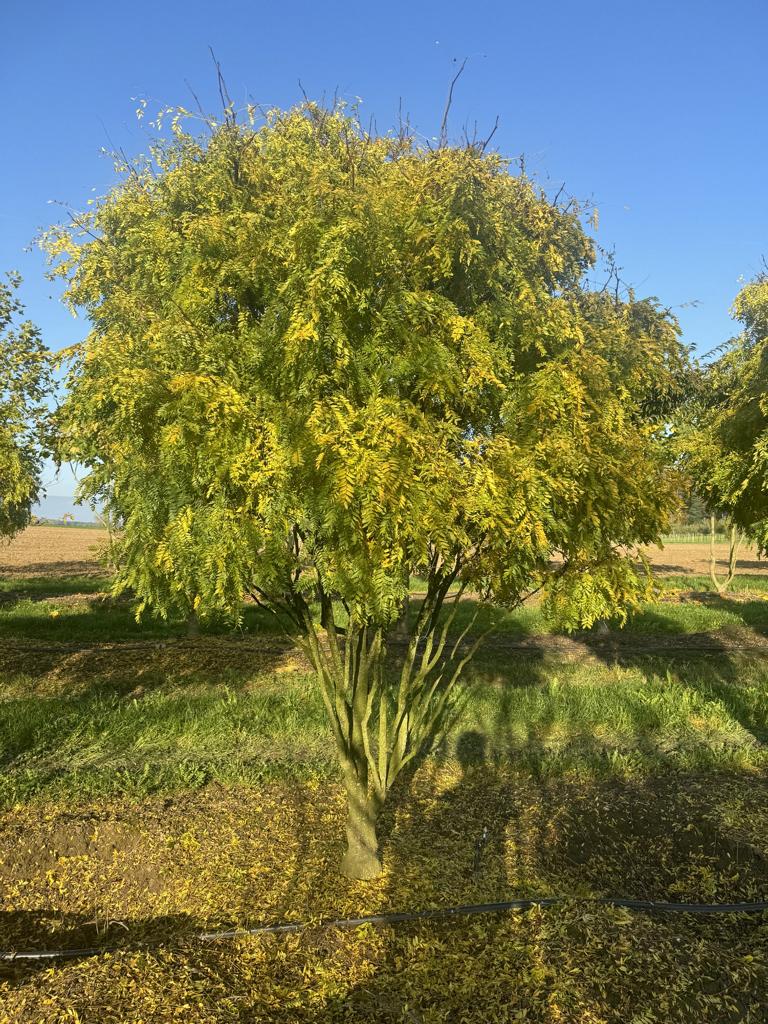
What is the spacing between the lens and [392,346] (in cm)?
457

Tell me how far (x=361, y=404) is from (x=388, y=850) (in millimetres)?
4198

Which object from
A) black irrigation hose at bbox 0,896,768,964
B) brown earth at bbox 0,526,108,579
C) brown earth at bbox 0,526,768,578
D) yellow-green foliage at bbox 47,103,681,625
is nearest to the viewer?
yellow-green foliage at bbox 47,103,681,625

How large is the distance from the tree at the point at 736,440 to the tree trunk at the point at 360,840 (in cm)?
820

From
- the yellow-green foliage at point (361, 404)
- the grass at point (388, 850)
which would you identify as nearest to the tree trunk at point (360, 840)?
the grass at point (388, 850)

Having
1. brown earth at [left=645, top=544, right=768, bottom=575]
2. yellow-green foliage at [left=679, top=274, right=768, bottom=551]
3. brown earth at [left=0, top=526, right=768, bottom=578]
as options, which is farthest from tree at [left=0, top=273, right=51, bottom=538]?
brown earth at [left=645, top=544, right=768, bottom=575]

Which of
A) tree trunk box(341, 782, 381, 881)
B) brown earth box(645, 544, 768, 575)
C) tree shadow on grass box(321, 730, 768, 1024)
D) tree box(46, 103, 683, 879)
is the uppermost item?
tree box(46, 103, 683, 879)

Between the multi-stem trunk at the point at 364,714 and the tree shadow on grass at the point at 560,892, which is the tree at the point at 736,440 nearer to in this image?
the tree shadow on grass at the point at 560,892

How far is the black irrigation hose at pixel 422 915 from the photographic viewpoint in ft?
14.6

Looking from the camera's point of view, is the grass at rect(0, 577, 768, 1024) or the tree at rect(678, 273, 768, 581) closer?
the grass at rect(0, 577, 768, 1024)

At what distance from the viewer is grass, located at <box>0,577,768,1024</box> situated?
417 centimetres

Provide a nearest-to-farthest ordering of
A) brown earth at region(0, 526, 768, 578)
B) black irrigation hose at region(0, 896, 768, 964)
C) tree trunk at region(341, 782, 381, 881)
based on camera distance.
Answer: black irrigation hose at region(0, 896, 768, 964), tree trunk at region(341, 782, 381, 881), brown earth at region(0, 526, 768, 578)

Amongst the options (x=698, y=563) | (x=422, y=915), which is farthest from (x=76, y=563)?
(x=698, y=563)

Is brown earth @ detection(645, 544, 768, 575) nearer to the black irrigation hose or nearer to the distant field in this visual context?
the distant field

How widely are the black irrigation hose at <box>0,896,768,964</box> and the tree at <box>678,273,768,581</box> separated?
285 inches
